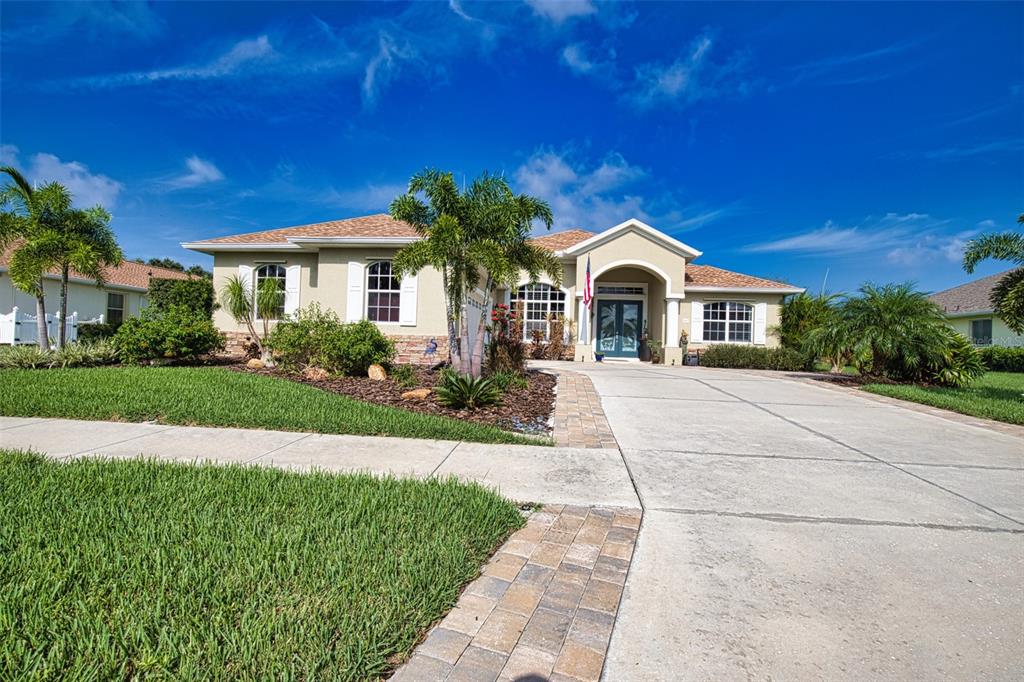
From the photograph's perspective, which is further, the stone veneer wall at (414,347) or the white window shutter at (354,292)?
the white window shutter at (354,292)

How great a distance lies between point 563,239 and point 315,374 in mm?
15389

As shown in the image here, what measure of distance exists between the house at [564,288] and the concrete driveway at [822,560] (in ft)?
28.4

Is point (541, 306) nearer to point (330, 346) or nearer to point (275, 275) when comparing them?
point (275, 275)

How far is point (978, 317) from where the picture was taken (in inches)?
992

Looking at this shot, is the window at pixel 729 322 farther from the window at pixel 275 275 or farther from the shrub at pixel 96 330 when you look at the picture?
the shrub at pixel 96 330

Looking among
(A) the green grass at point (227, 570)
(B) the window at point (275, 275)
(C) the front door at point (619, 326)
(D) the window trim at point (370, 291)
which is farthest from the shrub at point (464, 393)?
(C) the front door at point (619, 326)

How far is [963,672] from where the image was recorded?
6.15 ft

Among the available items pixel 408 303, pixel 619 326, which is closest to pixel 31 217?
pixel 408 303

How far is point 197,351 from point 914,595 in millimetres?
13013

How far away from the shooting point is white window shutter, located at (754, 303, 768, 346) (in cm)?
1955

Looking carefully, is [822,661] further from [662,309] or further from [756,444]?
[662,309]

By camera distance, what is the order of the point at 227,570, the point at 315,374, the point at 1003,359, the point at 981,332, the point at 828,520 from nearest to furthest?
the point at 227,570 < the point at 828,520 < the point at 315,374 < the point at 1003,359 < the point at 981,332

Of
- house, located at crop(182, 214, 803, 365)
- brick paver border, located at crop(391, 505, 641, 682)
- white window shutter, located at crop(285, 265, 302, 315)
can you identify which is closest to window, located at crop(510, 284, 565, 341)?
house, located at crop(182, 214, 803, 365)

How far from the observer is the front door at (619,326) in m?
20.4
